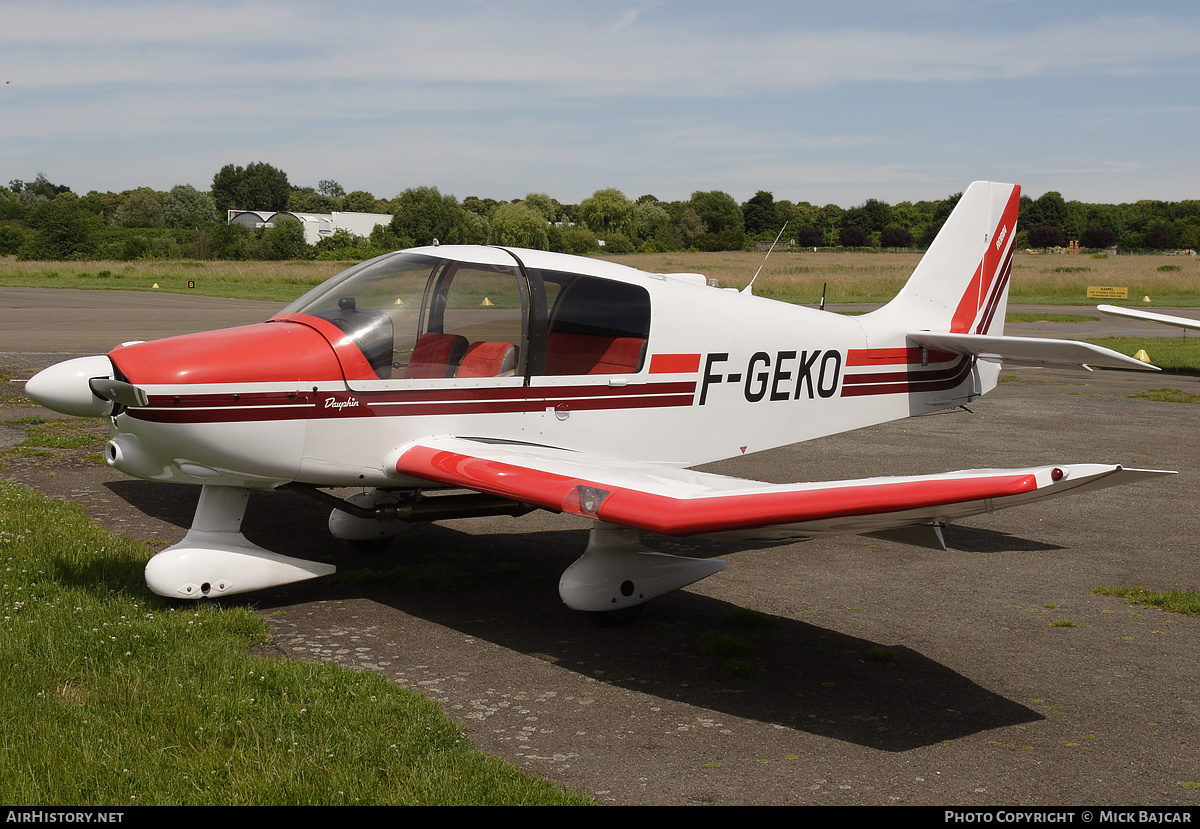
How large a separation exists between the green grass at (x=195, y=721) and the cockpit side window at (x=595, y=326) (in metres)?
2.43

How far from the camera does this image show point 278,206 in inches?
5527

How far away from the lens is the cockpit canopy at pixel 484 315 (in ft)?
18.9

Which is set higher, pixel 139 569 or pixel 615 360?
pixel 615 360

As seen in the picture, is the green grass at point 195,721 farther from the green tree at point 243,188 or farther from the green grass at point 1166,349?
the green tree at point 243,188

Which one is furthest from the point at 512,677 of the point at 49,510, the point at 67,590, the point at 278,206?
the point at 278,206

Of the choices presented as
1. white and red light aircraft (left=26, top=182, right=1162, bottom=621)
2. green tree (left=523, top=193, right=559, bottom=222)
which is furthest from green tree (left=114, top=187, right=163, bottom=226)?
white and red light aircraft (left=26, top=182, right=1162, bottom=621)

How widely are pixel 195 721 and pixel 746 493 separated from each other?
2.53 metres

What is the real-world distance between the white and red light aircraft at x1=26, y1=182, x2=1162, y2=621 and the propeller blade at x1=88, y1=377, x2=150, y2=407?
0.03 feet

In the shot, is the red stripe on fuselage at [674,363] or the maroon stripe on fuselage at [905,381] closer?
the red stripe on fuselage at [674,363]

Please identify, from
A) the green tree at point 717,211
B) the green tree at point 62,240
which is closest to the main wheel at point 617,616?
the green tree at point 62,240

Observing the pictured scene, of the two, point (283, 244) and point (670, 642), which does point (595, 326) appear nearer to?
point (670, 642)

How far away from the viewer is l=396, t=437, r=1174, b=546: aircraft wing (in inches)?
149

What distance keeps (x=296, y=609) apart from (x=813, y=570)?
11.6ft
